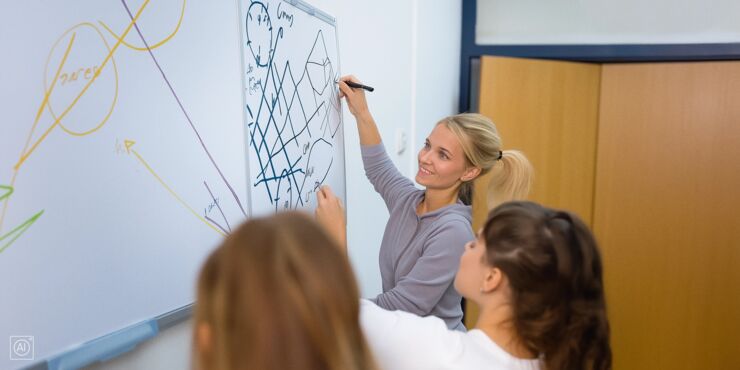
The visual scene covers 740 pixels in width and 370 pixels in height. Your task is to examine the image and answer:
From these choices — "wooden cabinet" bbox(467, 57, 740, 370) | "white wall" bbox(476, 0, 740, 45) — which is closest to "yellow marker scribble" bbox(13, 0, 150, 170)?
"wooden cabinet" bbox(467, 57, 740, 370)

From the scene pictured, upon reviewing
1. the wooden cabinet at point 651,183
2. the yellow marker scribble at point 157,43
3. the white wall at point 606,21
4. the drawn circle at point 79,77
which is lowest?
the wooden cabinet at point 651,183

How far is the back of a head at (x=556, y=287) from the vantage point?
3.33ft

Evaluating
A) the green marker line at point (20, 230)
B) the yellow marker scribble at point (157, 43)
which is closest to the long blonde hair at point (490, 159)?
the yellow marker scribble at point (157, 43)

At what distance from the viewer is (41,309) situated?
85 cm

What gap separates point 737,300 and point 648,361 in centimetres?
54

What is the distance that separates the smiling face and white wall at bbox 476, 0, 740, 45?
1869 millimetres

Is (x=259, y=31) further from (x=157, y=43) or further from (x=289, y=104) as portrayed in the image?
(x=157, y=43)

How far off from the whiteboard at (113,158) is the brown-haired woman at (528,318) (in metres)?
0.36

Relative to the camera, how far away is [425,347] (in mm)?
996

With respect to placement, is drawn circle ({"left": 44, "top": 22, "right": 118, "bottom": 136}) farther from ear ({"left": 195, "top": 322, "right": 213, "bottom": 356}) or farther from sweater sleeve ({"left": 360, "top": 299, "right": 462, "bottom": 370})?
sweater sleeve ({"left": 360, "top": 299, "right": 462, "bottom": 370})

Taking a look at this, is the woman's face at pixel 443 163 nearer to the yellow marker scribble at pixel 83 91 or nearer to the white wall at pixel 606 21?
the yellow marker scribble at pixel 83 91

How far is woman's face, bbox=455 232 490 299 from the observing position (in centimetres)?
110

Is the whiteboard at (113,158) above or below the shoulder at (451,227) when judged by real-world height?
above

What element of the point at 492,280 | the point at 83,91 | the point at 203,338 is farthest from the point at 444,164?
the point at 203,338
